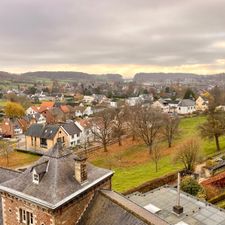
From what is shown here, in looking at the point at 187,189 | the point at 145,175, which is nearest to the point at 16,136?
the point at 145,175

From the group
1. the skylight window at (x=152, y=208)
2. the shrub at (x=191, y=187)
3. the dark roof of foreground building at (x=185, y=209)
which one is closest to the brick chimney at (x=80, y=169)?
the dark roof of foreground building at (x=185, y=209)

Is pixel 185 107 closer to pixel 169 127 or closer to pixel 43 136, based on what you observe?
pixel 169 127

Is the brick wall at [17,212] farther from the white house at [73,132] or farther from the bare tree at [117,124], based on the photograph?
the white house at [73,132]

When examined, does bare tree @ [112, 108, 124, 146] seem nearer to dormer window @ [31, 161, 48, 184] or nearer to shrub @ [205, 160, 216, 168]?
shrub @ [205, 160, 216, 168]

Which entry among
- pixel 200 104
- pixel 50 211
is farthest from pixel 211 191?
pixel 200 104

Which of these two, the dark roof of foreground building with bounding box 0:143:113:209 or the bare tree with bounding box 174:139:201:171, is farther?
the bare tree with bounding box 174:139:201:171

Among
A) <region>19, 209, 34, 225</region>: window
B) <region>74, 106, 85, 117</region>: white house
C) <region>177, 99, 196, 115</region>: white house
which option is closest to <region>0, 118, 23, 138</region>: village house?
<region>74, 106, 85, 117</region>: white house

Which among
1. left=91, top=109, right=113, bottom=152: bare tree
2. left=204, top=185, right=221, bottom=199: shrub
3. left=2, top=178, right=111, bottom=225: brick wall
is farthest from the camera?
left=91, top=109, right=113, bottom=152: bare tree
